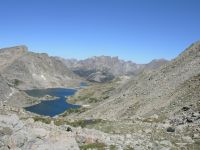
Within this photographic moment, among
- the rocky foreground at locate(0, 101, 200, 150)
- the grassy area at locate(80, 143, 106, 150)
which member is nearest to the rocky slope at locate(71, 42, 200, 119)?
the rocky foreground at locate(0, 101, 200, 150)

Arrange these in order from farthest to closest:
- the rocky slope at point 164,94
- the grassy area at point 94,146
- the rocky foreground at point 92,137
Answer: the rocky slope at point 164,94 < the grassy area at point 94,146 < the rocky foreground at point 92,137

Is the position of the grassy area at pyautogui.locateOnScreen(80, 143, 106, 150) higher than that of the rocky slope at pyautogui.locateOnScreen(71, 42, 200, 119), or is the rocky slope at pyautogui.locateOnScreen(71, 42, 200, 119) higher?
the rocky slope at pyautogui.locateOnScreen(71, 42, 200, 119)

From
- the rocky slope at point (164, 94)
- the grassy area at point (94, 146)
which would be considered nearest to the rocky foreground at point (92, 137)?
the grassy area at point (94, 146)

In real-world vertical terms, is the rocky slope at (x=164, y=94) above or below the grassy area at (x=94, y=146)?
above

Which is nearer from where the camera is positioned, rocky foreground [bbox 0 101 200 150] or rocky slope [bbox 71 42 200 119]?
rocky foreground [bbox 0 101 200 150]

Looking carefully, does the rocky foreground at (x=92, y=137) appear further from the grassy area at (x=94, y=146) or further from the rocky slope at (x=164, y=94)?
the rocky slope at (x=164, y=94)

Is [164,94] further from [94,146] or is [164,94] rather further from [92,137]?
[94,146]

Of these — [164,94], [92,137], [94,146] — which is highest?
[164,94]

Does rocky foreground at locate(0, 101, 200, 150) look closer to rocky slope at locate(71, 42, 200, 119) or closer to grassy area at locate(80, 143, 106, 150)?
grassy area at locate(80, 143, 106, 150)

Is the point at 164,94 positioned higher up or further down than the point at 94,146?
higher up

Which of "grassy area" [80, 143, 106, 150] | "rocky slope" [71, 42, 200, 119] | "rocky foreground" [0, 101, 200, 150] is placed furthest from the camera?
"rocky slope" [71, 42, 200, 119]

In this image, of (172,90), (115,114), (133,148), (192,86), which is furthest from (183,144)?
(115,114)

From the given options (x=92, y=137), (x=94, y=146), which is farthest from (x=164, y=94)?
(x=94, y=146)

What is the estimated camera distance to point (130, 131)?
36.8m
